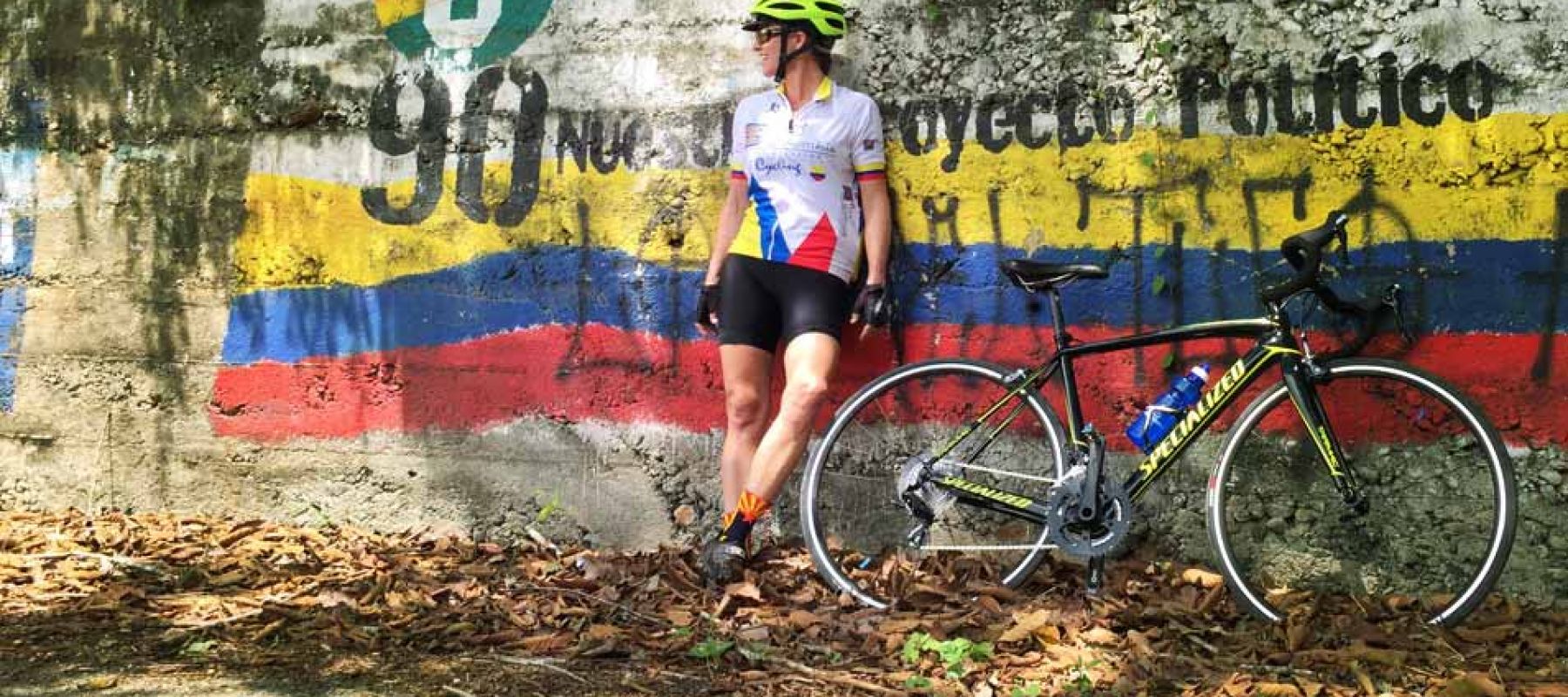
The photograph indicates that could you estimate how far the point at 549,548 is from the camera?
17.2 ft

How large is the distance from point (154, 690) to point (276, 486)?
6.30 ft

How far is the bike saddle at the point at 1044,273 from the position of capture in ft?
14.4

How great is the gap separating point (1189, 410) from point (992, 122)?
4.05 feet

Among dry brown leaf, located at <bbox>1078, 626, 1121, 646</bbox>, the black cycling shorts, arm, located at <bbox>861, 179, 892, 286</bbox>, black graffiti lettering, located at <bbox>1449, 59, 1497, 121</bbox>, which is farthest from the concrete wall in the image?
dry brown leaf, located at <bbox>1078, 626, 1121, 646</bbox>

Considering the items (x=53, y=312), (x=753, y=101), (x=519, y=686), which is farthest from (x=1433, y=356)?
(x=53, y=312)

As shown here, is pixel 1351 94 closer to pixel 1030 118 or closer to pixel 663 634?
pixel 1030 118

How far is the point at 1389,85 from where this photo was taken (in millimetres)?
4398

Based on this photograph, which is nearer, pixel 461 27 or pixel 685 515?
pixel 685 515

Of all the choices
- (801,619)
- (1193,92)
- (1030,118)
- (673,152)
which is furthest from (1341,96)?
(801,619)

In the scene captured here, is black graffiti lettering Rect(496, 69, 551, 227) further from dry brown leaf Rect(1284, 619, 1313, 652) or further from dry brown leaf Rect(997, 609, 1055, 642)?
dry brown leaf Rect(1284, 619, 1313, 652)

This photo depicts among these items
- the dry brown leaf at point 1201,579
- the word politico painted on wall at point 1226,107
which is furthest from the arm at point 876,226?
the dry brown leaf at point 1201,579

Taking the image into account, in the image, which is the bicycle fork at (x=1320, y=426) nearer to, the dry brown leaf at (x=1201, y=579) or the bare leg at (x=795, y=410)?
the dry brown leaf at (x=1201, y=579)

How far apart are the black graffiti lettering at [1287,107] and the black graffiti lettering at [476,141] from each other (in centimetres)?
287

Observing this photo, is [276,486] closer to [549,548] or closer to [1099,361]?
[549,548]
